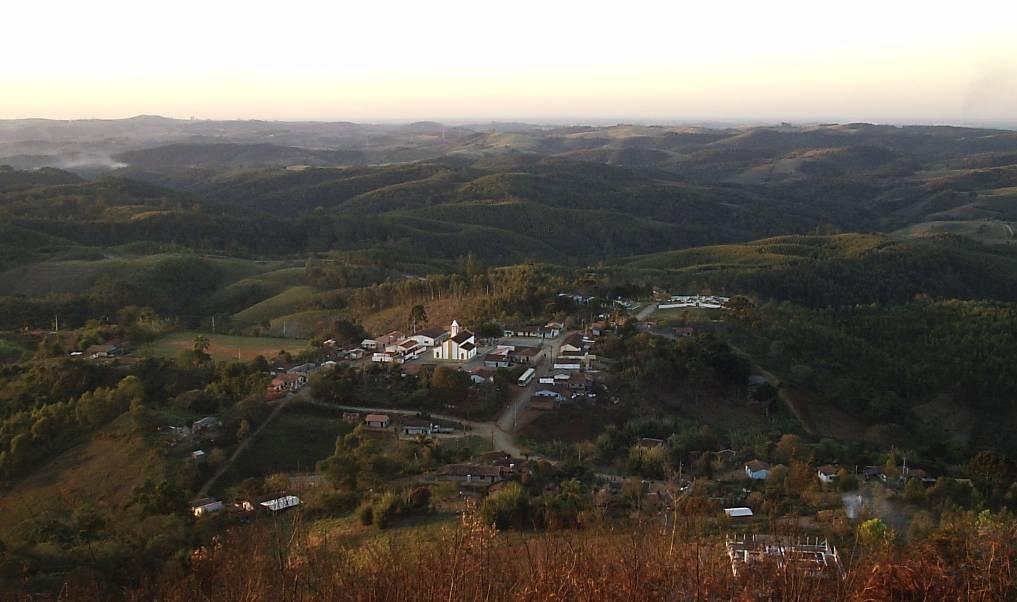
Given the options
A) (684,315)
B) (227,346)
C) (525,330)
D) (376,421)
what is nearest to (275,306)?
(227,346)

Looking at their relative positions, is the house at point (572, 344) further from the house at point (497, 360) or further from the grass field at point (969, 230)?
the grass field at point (969, 230)

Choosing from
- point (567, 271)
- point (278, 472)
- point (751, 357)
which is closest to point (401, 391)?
point (278, 472)

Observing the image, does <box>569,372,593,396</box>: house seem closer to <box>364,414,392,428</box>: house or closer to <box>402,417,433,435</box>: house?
<box>402,417,433,435</box>: house

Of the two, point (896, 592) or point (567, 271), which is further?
point (567, 271)

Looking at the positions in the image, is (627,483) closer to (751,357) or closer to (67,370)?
(751,357)

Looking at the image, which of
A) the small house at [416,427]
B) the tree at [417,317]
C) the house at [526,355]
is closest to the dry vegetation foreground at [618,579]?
the small house at [416,427]

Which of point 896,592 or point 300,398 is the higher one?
point 896,592

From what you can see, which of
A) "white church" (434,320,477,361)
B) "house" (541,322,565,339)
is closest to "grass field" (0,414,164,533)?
"white church" (434,320,477,361)
